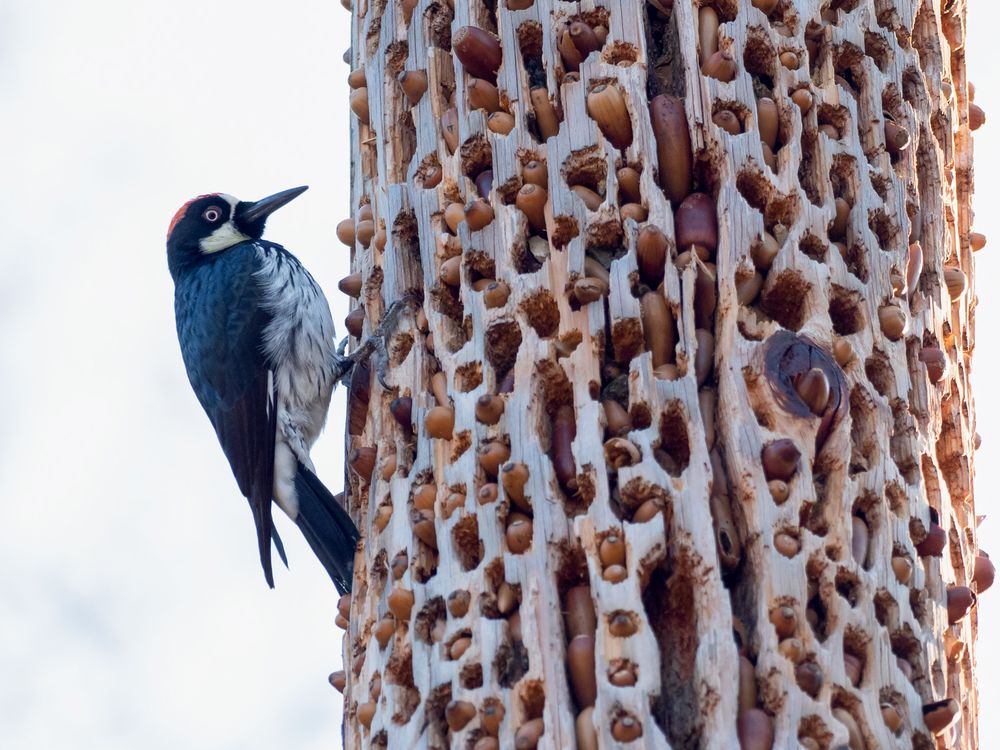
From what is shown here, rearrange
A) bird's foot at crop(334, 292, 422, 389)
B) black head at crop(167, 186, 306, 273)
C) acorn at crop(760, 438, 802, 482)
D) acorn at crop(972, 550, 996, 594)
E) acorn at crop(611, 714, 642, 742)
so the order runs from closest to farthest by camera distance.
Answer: acorn at crop(611, 714, 642, 742)
acorn at crop(760, 438, 802, 482)
acorn at crop(972, 550, 996, 594)
bird's foot at crop(334, 292, 422, 389)
black head at crop(167, 186, 306, 273)

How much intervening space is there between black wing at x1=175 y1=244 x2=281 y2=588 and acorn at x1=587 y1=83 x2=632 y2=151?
1.66 metres

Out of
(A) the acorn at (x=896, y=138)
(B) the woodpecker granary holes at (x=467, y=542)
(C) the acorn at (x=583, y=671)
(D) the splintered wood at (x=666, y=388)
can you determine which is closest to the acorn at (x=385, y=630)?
(D) the splintered wood at (x=666, y=388)

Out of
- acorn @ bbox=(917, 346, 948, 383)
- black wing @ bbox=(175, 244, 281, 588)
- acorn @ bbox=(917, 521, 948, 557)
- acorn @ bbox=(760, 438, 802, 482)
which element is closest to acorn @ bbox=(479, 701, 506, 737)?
acorn @ bbox=(760, 438, 802, 482)

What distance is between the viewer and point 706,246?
2.60 m

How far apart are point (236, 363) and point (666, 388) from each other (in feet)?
7.51

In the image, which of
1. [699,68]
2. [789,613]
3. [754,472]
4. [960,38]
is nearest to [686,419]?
[754,472]

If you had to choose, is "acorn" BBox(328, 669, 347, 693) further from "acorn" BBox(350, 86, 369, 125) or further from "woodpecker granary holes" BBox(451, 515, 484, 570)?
"acorn" BBox(350, 86, 369, 125)

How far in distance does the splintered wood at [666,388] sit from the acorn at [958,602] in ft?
0.10

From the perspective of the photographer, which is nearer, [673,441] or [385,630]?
[673,441]

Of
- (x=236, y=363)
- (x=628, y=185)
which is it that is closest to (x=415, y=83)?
(x=628, y=185)

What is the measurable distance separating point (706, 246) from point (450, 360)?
51 centimetres

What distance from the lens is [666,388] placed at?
2.43 m

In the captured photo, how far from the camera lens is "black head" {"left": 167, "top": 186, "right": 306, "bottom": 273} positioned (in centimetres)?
531

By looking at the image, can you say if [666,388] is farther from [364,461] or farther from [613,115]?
[364,461]
